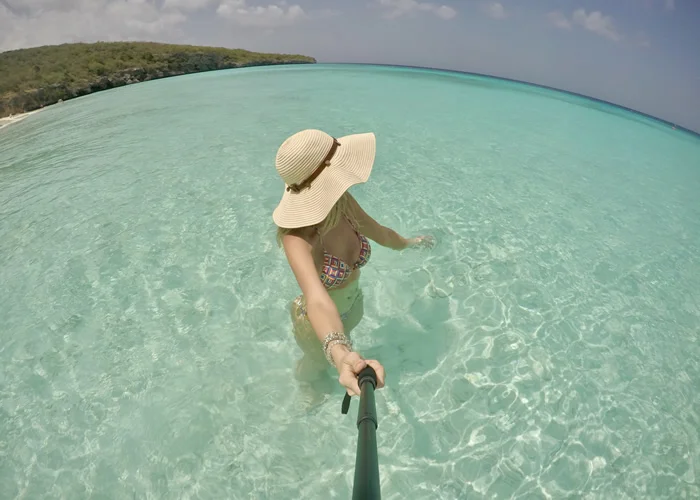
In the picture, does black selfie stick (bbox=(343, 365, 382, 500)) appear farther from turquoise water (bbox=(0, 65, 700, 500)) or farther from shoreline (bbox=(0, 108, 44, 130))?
shoreline (bbox=(0, 108, 44, 130))

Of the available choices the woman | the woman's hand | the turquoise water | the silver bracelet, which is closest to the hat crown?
the woman

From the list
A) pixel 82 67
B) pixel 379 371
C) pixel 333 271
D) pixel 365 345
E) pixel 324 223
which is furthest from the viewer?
pixel 82 67

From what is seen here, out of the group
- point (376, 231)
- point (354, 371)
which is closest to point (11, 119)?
point (376, 231)

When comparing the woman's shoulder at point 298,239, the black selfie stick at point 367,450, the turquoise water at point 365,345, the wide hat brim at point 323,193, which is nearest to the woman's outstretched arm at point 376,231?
the wide hat brim at point 323,193

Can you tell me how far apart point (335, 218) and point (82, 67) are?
1650 inches

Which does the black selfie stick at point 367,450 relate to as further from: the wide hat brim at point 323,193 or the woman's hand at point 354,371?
the wide hat brim at point 323,193

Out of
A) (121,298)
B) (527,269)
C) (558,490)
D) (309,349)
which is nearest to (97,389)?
(121,298)

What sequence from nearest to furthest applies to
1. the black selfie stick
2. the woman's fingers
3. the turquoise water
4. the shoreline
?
the black selfie stick → the woman's fingers → the turquoise water → the shoreline

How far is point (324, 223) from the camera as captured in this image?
1.92 metres

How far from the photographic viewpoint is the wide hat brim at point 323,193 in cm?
171

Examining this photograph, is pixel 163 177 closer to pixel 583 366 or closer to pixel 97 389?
pixel 97 389

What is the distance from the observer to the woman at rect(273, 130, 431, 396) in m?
1.59

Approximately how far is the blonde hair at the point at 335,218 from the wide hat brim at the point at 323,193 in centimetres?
8

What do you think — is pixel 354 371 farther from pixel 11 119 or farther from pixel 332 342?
pixel 11 119
